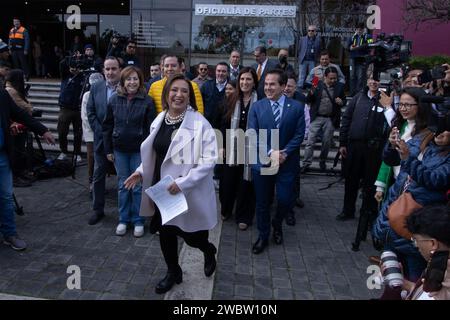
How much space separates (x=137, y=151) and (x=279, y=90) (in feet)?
5.58

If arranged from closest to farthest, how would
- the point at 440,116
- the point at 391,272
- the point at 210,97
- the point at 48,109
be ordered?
the point at 391,272 < the point at 440,116 < the point at 210,97 < the point at 48,109

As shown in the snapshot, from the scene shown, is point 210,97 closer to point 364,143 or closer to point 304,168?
point 364,143

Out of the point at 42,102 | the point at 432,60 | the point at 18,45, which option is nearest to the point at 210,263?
the point at 432,60

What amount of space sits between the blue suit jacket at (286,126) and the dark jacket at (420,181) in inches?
45.6

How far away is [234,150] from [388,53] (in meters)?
2.10

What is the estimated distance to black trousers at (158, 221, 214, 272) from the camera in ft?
10.8

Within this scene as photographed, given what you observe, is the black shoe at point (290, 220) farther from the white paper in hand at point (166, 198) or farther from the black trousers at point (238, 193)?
the white paper in hand at point (166, 198)

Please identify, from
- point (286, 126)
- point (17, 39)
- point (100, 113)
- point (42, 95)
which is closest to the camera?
point (286, 126)

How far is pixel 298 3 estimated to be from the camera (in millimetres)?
11367

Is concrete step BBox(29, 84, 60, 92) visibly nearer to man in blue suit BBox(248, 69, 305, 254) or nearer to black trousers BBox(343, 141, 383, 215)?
man in blue suit BBox(248, 69, 305, 254)

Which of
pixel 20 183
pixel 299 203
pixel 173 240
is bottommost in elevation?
pixel 299 203

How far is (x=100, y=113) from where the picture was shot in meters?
4.79

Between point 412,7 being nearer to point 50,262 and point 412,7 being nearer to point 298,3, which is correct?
point 298,3

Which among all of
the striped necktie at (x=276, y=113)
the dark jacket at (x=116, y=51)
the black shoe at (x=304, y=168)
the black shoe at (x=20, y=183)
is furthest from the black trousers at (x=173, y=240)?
the dark jacket at (x=116, y=51)
